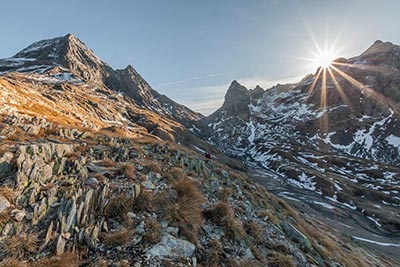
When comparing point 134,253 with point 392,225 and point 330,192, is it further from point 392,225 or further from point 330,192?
point 330,192

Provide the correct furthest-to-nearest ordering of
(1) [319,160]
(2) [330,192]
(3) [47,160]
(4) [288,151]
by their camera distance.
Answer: (4) [288,151], (1) [319,160], (2) [330,192], (3) [47,160]

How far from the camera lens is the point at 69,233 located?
6863 mm

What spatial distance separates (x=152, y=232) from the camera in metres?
7.64

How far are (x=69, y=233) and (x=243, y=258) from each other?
232 inches

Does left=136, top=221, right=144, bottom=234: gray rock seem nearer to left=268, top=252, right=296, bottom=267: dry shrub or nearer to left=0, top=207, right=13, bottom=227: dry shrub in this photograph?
left=0, top=207, right=13, bottom=227: dry shrub

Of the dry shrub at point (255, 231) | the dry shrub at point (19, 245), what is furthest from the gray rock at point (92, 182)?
the dry shrub at point (255, 231)

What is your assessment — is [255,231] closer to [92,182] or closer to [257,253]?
[257,253]

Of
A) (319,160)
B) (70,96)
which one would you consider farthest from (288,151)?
(70,96)

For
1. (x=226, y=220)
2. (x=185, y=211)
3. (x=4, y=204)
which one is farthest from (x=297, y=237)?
(x=4, y=204)

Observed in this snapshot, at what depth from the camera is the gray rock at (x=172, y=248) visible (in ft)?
23.5

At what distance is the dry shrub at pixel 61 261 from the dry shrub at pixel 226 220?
540 cm

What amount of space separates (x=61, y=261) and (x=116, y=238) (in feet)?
4.96

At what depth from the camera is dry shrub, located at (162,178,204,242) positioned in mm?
8477

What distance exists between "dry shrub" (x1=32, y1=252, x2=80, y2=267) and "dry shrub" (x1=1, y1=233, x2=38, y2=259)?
1.79 feet
